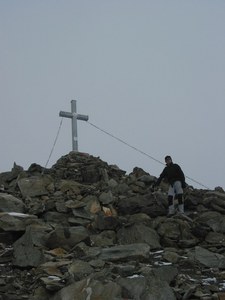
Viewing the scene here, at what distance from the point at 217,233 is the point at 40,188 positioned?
678cm

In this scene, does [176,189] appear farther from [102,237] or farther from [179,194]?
[102,237]

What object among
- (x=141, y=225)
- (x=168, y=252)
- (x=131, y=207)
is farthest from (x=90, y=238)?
(x=131, y=207)

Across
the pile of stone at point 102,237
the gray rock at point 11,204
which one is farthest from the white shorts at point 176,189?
the gray rock at point 11,204

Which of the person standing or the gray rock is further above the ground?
the person standing

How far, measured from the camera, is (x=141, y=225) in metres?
12.1

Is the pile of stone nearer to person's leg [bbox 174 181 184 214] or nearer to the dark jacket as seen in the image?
person's leg [bbox 174 181 184 214]

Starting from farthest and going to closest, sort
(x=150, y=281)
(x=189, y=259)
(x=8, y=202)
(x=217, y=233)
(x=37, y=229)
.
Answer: (x=8, y=202)
(x=217, y=233)
(x=37, y=229)
(x=189, y=259)
(x=150, y=281)

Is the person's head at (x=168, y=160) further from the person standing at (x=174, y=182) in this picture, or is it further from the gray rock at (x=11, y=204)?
the gray rock at (x=11, y=204)

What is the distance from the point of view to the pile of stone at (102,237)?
322 inches

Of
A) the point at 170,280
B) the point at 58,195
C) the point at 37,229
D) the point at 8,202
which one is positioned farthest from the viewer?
the point at 58,195

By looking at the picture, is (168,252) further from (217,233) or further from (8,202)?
(8,202)

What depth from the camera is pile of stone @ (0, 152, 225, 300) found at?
819 centimetres

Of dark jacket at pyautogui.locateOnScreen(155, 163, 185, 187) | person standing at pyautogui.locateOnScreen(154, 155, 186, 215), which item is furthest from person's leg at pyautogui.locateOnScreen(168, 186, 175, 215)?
dark jacket at pyautogui.locateOnScreen(155, 163, 185, 187)

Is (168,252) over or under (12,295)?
over
